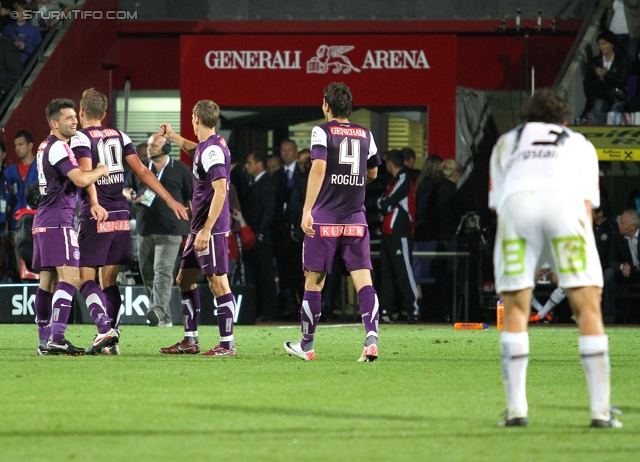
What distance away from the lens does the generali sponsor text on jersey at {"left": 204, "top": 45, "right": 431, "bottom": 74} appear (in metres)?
21.5

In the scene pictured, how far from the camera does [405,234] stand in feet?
57.1

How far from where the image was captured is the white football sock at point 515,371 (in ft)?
20.5

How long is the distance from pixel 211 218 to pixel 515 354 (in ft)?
14.2

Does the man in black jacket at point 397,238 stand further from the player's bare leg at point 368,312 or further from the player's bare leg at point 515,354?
the player's bare leg at point 515,354

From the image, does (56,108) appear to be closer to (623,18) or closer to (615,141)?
(615,141)

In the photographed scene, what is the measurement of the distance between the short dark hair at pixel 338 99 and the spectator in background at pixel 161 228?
573cm

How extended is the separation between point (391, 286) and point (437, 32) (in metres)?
6.07

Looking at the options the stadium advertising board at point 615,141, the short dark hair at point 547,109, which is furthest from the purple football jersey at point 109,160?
the stadium advertising board at point 615,141

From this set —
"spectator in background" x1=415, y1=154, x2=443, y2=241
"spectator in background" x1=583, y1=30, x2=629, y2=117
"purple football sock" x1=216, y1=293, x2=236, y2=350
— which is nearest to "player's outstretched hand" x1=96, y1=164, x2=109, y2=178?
"purple football sock" x1=216, y1=293, x2=236, y2=350

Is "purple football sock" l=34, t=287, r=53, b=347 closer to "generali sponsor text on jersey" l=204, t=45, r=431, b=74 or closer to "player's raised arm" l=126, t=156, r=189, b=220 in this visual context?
"player's raised arm" l=126, t=156, r=189, b=220

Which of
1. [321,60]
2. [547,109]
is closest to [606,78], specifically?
[321,60]

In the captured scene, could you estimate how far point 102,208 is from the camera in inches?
406

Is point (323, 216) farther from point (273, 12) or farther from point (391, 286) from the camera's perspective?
point (273, 12)

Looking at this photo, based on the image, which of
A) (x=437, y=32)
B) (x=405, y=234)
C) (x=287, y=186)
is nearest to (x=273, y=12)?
(x=437, y=32)
